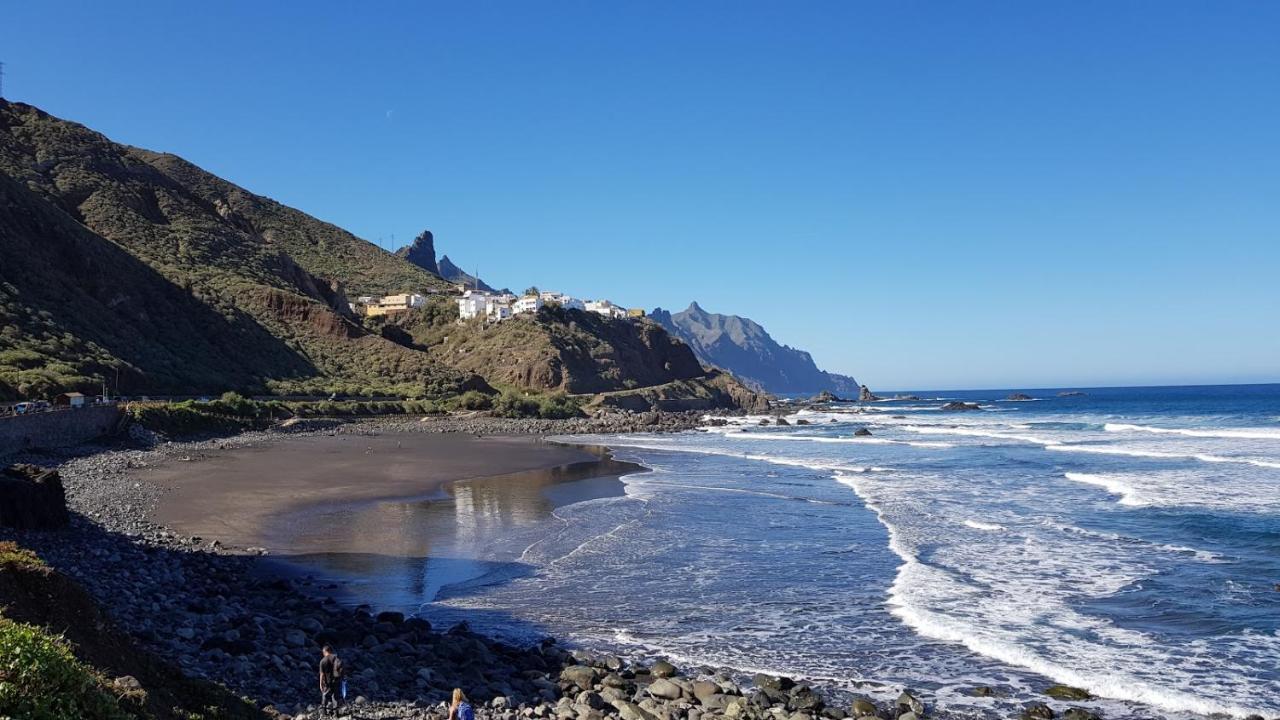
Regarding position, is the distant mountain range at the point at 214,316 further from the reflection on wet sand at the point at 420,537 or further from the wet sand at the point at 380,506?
the reflection on wet sand at the point at 420,537

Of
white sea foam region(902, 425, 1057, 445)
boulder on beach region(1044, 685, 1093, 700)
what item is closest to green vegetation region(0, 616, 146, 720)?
boulder on beach region(1044, 685, 1093, 700)

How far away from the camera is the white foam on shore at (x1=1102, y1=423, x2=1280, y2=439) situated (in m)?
48.5

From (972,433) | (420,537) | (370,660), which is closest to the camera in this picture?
(370,660)

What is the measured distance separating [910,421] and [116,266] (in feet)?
221

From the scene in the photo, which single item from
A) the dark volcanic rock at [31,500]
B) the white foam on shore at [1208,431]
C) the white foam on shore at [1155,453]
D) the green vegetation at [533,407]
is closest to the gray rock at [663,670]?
the dark volcanic rock at [31,500]

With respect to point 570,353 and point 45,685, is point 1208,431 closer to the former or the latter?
point 570,353

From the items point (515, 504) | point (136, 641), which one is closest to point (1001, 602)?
point (136, 641)

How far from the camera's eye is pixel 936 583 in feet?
51.0

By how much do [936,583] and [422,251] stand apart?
191 metres

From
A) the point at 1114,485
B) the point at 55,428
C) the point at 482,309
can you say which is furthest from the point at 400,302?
the point at 1114,485

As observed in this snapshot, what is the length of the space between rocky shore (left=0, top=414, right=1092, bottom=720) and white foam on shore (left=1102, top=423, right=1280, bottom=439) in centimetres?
4886

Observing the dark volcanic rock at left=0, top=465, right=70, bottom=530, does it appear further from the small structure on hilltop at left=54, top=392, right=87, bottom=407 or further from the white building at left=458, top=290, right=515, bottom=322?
the white building at left=458, top=290, right=515, bottom=322

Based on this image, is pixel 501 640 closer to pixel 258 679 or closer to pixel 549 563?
pixel 258 679

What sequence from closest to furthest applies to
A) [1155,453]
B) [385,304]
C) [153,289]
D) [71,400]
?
[71,400], [1155,453], [153,289], [385,304]
